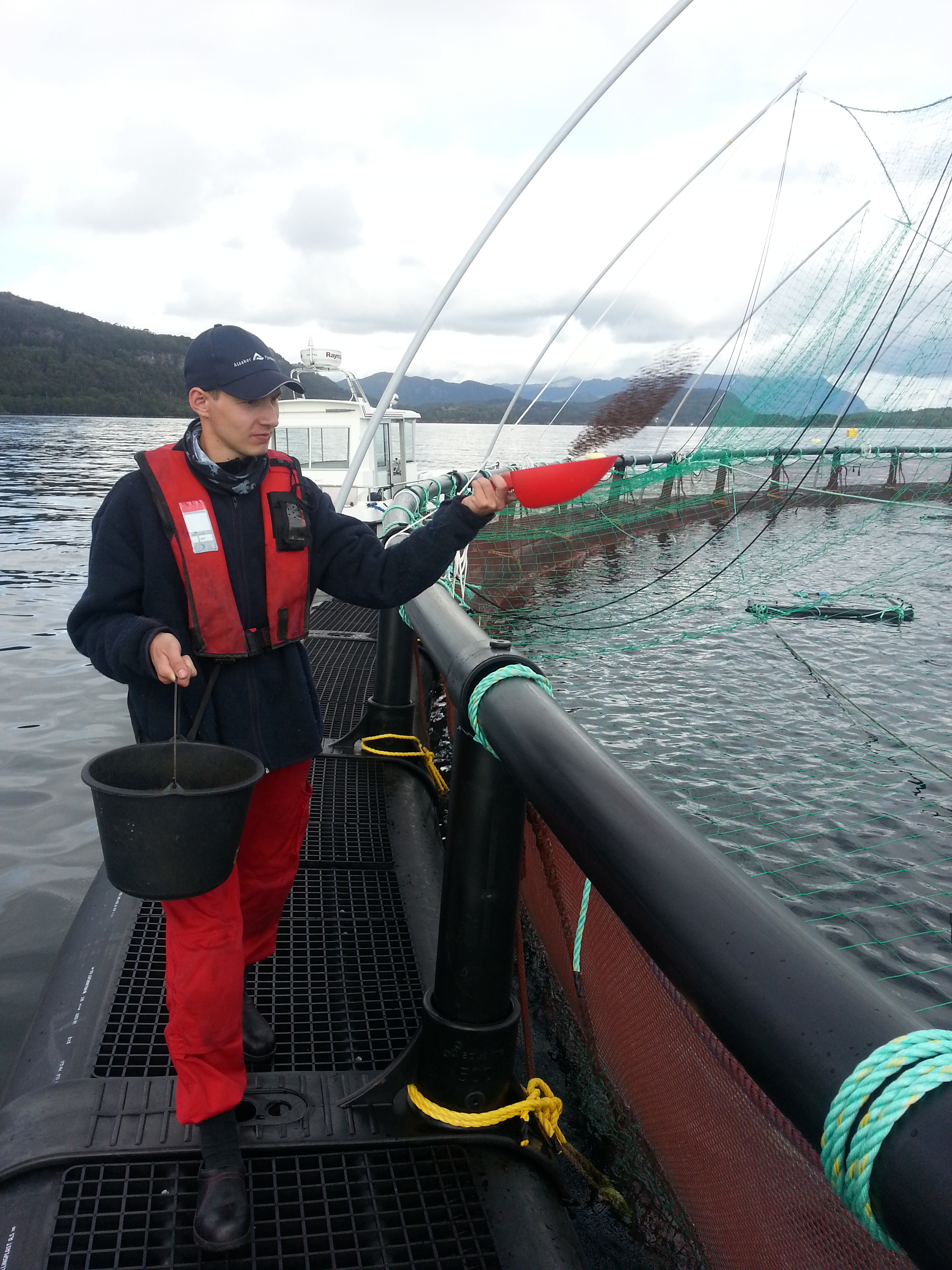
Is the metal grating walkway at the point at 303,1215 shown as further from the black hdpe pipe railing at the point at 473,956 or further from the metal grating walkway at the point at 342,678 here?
the metal grating walkway at the point at 342,678

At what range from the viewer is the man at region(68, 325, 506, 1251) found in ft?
7.23

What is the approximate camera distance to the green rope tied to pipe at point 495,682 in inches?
77.5

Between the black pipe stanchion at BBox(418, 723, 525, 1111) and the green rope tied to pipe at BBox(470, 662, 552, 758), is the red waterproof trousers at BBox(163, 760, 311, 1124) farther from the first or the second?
the green rope tied to pipe at BBox(470, 662, 552, 758)

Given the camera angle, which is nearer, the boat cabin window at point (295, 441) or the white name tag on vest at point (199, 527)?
the white name tag on vest at point (199, 527)

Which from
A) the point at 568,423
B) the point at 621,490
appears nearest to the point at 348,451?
the point at 568,423

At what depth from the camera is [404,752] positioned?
189 inches

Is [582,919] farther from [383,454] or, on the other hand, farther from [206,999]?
[383,454]

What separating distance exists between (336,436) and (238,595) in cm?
1648

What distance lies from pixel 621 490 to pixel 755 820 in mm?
7974

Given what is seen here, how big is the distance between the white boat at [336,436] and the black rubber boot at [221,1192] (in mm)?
14132

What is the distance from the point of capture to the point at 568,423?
48.3 feet

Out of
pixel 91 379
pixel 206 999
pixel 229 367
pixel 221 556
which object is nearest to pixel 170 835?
pixel 206 999

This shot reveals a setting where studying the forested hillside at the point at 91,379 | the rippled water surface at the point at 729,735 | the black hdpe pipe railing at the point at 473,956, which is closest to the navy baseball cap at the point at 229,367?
the black hdpe pipe railing at the point at 473,956

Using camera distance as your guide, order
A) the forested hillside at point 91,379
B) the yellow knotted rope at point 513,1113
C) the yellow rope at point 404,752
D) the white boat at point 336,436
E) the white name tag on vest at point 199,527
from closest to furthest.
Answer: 1. the yellow knotted rope at point 513,1113
2. the white name tag on vest at point 199,527
3. the yellow rope at point 404,752
4. the white boat at point 336,436
5. the forested hillside at point 91,379
